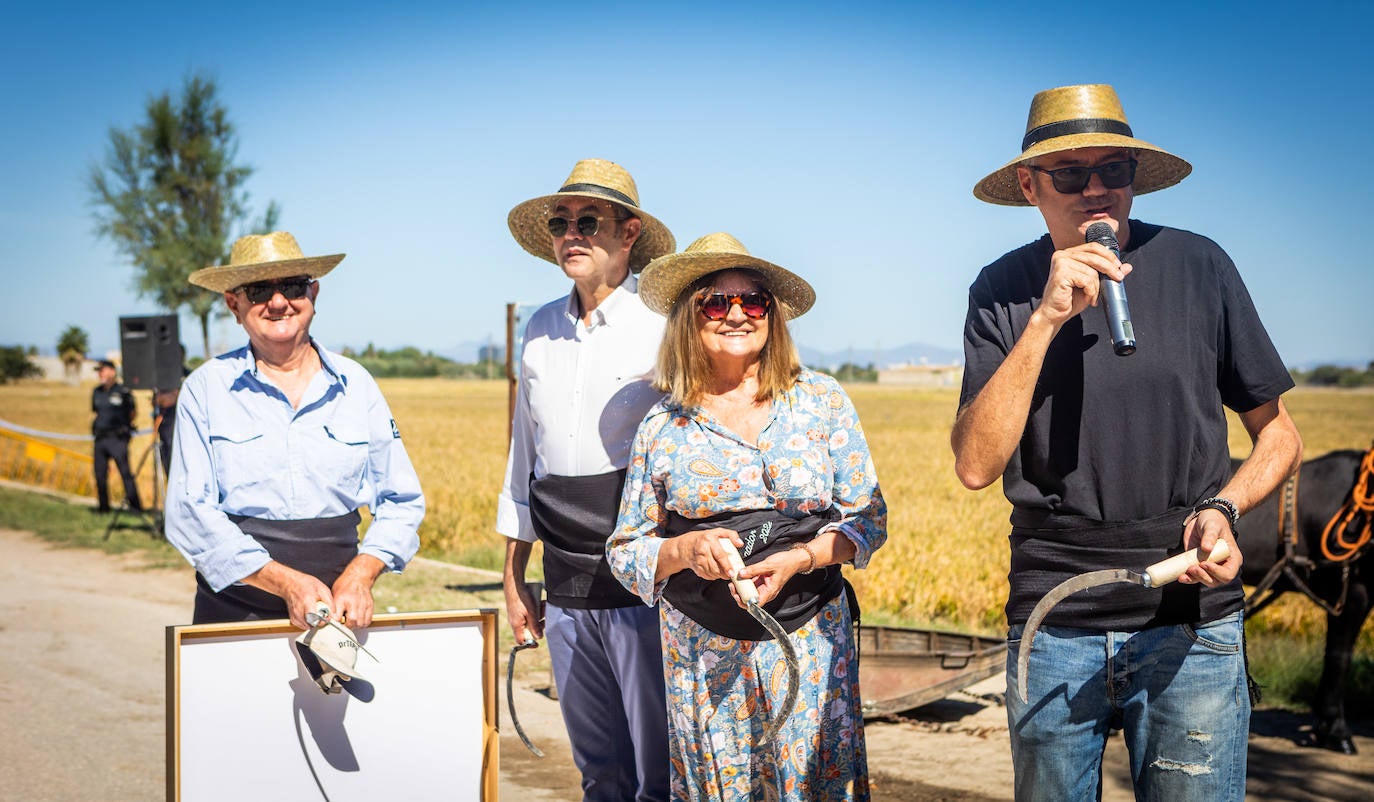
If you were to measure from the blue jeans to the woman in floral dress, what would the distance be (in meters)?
0.51

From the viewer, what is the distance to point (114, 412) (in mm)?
14055

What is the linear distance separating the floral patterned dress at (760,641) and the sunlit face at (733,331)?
6.1 inches

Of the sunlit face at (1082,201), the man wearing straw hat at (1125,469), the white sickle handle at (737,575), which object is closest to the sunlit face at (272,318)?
the white sickle handle at (737,575)

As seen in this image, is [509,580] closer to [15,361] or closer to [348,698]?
[348,698]

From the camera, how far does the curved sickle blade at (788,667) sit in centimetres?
250

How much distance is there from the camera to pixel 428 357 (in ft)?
279

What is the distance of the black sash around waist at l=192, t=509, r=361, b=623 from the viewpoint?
3184 mm

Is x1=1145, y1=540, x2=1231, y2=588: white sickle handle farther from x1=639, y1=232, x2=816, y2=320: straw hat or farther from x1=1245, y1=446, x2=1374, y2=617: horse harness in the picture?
x1=1245, y1=446, x2=1374, y2=617: horse harness

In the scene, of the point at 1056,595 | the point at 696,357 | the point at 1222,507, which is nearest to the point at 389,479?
the point at 696,357

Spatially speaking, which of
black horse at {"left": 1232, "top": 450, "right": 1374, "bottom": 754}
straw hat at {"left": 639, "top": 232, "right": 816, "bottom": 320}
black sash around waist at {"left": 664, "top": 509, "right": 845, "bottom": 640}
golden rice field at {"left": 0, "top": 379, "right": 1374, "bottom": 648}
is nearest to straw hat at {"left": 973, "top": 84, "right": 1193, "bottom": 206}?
straw hat at {"left": 639, "top": 232, "right": 816, "bottom": 320}

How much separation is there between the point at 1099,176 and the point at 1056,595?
33.8 inches

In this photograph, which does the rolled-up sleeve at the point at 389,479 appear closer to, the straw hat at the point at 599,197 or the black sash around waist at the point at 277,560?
the black sash around waist at the point at 277,560

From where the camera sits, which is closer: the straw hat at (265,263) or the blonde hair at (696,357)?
the blonde hair at (696,357)

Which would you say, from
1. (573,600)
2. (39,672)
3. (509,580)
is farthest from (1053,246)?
(39,672)
